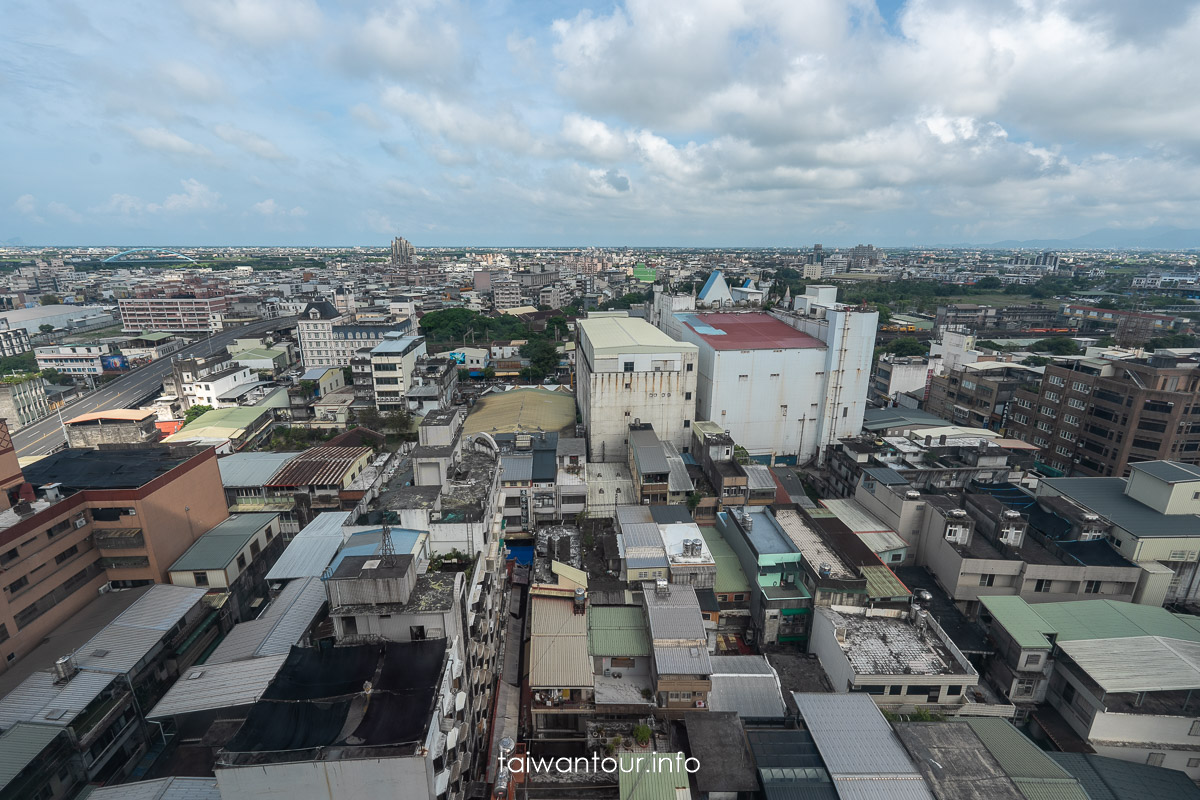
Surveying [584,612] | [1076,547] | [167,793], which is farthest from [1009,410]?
[167,793]

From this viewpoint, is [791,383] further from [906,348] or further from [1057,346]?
[1057,346]

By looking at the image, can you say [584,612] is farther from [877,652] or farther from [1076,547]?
[1076,547]

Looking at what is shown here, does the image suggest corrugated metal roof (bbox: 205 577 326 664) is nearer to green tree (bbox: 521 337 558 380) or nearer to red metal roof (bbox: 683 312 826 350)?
red metal roof (bbox: 683 312 826 350)

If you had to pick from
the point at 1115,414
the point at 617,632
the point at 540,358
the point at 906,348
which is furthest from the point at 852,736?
the point at 906,348

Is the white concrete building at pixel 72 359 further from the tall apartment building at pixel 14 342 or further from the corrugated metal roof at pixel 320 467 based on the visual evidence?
the corrugated metal roof at pixel 320 467

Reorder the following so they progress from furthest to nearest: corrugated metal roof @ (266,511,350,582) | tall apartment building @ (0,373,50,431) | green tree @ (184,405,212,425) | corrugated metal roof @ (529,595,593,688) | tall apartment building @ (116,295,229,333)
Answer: tall apartment building @ (116,295,229,333) → green tree @ (184,405,212,425) → tall apartment building @ (0,373,50,431) → corrugated metal roof @ (266,511,350,582) → corrugated metal roof @ (529,595,593,688)

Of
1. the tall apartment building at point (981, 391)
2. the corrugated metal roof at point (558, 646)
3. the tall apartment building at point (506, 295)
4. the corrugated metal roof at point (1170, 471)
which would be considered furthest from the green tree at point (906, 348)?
the tall apartment building at point (506, 295)

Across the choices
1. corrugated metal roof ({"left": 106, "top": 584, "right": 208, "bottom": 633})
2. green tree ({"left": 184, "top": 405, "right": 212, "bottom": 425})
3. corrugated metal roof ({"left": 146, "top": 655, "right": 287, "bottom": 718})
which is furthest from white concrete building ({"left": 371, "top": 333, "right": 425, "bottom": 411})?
corrugated metal roof ({"left": 146, "top": 655, "right": 287, "bottom": 718})

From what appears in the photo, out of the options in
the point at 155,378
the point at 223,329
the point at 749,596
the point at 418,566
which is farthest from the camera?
the point at 223,329
